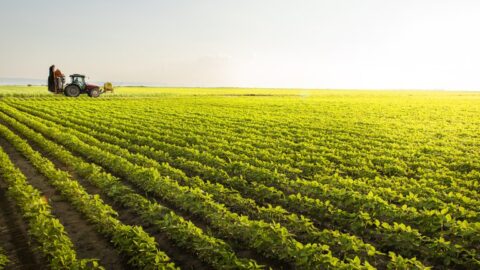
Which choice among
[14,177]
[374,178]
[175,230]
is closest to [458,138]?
[374,178]

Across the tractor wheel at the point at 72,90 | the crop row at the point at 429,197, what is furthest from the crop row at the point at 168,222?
the tractor wheel at the point at 72,90

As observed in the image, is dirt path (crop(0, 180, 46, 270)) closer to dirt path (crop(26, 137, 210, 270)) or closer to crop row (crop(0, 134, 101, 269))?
crop row (crop(0, 134, 101, 269))

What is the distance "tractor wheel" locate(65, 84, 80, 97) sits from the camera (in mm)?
38241

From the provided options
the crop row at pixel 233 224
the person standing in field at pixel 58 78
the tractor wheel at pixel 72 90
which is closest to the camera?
the crop row at pixel 233 224

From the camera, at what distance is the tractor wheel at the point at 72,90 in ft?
125

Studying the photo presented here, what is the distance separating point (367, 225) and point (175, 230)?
397 cm

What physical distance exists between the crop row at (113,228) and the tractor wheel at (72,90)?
29.7 meters

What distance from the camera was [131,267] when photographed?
6055mm

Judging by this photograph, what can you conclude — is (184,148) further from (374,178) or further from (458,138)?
(458,138)

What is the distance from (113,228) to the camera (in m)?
7.11

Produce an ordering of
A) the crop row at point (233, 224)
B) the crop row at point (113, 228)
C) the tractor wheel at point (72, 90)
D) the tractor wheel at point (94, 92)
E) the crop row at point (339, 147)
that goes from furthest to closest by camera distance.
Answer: the tractor wheel at point (94, 92) → the tractor wheel at point (72, 90) → the crop row at point (339, 147) → the crop row at point (113, 228) → the crop row at point (233, 224)

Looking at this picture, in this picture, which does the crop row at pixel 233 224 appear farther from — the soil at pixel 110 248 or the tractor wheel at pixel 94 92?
the tractor wheel at pixel 94 92

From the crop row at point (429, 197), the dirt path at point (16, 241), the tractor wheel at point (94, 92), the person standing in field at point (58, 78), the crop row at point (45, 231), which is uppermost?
the person standing in field at point (58, 78)

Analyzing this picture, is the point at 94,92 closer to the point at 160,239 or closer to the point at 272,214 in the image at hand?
the point at 160,239
